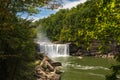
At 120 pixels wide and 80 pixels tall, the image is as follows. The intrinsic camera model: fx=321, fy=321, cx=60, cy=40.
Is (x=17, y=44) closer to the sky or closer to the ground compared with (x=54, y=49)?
closer to the sky

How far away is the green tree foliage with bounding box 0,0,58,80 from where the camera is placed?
14.8 m

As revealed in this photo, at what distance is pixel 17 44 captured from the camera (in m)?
16.8

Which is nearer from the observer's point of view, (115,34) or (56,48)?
A: (115,34)

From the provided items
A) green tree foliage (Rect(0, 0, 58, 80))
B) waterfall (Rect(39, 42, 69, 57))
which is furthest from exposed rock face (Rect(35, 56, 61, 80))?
waterfall (Rect(39, 42, 69, 57))

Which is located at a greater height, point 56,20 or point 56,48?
point 56,20

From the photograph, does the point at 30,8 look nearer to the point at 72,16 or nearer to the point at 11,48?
the point at 11,48

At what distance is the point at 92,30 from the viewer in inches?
427

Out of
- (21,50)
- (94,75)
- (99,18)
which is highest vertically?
(99,18)

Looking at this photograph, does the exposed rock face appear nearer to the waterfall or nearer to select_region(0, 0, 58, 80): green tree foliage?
select_region(0, 0, 58, 80): green tree foliage

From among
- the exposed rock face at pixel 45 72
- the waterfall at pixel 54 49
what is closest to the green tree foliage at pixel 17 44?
the exposed rock face at pixel 45 72

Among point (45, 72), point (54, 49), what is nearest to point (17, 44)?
point (45, 72)

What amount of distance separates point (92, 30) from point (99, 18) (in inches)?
20.1

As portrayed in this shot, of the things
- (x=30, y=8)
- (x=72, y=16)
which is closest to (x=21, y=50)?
(x=30, y=8)

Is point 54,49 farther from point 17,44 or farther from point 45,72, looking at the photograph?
point 17,44
